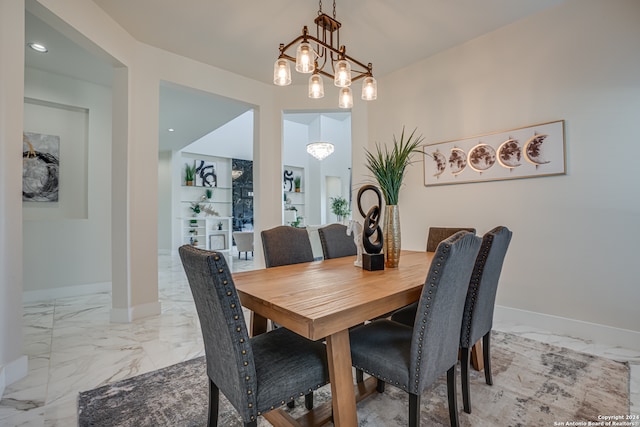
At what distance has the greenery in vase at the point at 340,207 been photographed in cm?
948

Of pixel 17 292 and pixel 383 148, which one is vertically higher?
pixel 383 148

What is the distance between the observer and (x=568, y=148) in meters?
2.61

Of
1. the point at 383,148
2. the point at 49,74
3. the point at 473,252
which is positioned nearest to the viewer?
the point at 473,252

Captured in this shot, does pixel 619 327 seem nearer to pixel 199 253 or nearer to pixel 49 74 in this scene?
pixel 199 253

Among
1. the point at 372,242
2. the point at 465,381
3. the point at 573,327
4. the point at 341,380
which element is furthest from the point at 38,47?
the point at 573,327

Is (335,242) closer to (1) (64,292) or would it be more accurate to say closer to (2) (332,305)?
(2) (332,305)

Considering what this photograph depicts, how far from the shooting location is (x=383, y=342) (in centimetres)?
141

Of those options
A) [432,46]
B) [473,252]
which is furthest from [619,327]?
[432,46]

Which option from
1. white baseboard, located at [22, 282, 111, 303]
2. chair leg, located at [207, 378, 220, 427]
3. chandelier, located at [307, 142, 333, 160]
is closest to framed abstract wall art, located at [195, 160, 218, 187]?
chandelier, located at [307, 142, 333, 160]

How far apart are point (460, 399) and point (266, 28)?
342 centimetres

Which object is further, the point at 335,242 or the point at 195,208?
the point at 195,208

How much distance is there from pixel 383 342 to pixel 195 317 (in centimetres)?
237

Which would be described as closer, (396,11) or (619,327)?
(619,327)

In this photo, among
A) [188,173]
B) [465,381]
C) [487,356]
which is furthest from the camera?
[188,173]
